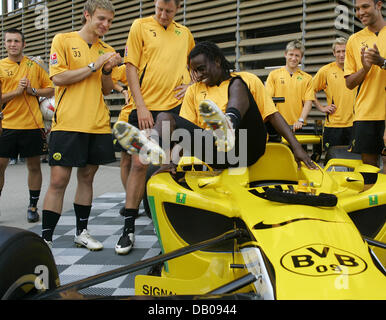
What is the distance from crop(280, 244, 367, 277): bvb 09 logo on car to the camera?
0.95 metres

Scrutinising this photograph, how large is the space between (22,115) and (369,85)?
2775mm

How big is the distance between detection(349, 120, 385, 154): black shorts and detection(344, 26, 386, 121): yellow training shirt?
4 centimetres

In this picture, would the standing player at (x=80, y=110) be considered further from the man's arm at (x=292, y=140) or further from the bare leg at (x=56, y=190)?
the man's arm at (x=292, y=140)

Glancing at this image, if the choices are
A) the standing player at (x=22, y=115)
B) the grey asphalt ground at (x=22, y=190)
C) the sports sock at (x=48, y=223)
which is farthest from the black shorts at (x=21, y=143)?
the sports sock at (x=48, y=223)

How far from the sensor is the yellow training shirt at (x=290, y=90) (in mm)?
3961

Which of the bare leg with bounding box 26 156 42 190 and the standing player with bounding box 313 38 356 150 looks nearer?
the bare leg with bounding box 26 156 42 190

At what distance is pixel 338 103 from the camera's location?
3902 millimetres

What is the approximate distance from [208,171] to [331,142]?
8.39 ft

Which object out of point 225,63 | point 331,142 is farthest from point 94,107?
point 331,142

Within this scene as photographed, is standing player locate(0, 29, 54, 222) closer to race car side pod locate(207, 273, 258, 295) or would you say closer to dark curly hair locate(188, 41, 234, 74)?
dark curly hair locate(188, 41, 234, 74)

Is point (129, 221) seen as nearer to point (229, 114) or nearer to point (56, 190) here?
point (56, 190)

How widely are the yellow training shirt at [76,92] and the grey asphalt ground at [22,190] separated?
1165 millimetres

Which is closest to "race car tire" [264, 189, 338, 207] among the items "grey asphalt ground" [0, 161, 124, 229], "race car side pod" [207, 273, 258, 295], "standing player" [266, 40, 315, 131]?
"race car side pod" [207, 273, 258, 295]

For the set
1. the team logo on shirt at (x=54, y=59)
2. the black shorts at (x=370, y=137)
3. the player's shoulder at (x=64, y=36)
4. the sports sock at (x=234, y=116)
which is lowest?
the black shorts at (x=370, y=137)
